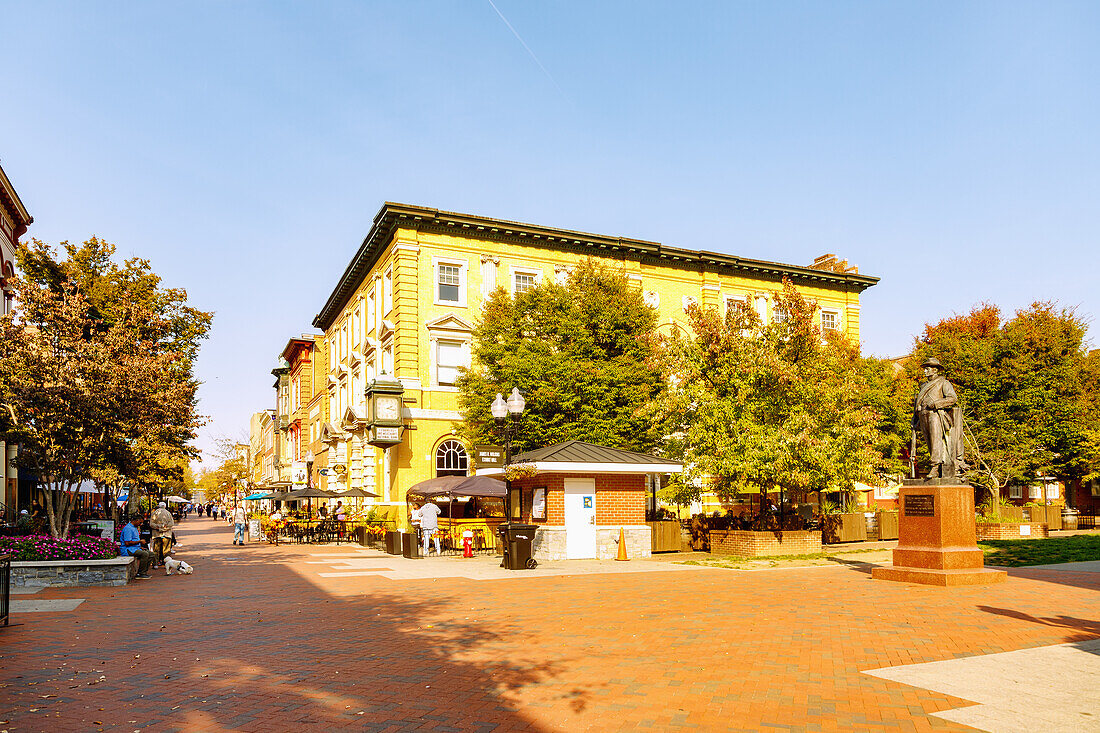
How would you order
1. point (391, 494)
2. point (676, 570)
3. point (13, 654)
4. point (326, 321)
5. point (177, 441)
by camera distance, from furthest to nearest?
point (326, 321) → point (391, 494) → point (177, 441) → point (676, 570) → point (13, 654)

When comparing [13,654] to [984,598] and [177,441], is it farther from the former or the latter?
[177,441]

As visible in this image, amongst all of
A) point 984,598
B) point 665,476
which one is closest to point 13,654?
point 984,598

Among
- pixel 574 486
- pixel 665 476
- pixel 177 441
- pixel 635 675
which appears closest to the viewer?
pixel 635 675

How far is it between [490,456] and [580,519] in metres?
3.09

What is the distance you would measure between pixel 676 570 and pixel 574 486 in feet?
13.6

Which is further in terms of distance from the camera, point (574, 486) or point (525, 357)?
point (525, 357)

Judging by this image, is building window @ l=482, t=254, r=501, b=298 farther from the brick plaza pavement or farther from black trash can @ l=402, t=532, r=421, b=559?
the brick plaza pavement

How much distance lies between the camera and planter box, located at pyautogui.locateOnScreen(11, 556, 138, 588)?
1658 cm

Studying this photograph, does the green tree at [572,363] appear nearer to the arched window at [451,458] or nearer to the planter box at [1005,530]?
the arched window at [451,458]

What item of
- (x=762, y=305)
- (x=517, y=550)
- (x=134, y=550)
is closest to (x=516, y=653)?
(x=517, y=550)

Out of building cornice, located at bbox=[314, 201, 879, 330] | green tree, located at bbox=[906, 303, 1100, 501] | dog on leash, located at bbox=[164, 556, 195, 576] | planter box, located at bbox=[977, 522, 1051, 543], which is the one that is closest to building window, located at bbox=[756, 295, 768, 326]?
building cornice, located at bbox=[314, 201, 879, 330]

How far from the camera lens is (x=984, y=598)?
1338 centimetres

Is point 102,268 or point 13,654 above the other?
point 102,268

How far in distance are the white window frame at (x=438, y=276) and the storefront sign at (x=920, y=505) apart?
23.0m
